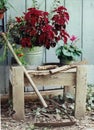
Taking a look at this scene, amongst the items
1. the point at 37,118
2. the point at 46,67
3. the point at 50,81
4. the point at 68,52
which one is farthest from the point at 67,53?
the point at 37,118

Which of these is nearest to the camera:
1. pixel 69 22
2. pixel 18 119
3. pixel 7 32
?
pixel 18 119

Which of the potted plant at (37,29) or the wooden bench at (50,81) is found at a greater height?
the potted plant at (37,29)

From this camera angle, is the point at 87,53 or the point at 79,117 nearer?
the point at 79,117

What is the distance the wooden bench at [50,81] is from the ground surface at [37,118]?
81 mm

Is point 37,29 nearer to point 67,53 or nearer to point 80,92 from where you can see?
point 67,53

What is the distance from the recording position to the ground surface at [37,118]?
3.36 metres

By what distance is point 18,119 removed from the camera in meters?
3.48

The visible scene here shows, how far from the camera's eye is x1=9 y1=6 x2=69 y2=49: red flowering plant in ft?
11.6

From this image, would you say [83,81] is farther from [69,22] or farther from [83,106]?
[69,22]

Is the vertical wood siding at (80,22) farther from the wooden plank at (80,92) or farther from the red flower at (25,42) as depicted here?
the wooden plank at (80,92)

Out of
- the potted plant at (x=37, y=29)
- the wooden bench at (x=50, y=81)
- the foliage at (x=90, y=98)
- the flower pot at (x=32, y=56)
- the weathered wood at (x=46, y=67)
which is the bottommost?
the foliage at (x=90, y=98)

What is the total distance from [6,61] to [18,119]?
0.69 m

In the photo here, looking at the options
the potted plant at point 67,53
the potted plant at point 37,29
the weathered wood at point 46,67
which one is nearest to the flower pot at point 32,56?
the potted plant at point 37,29

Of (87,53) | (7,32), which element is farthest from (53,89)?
(7,32)
